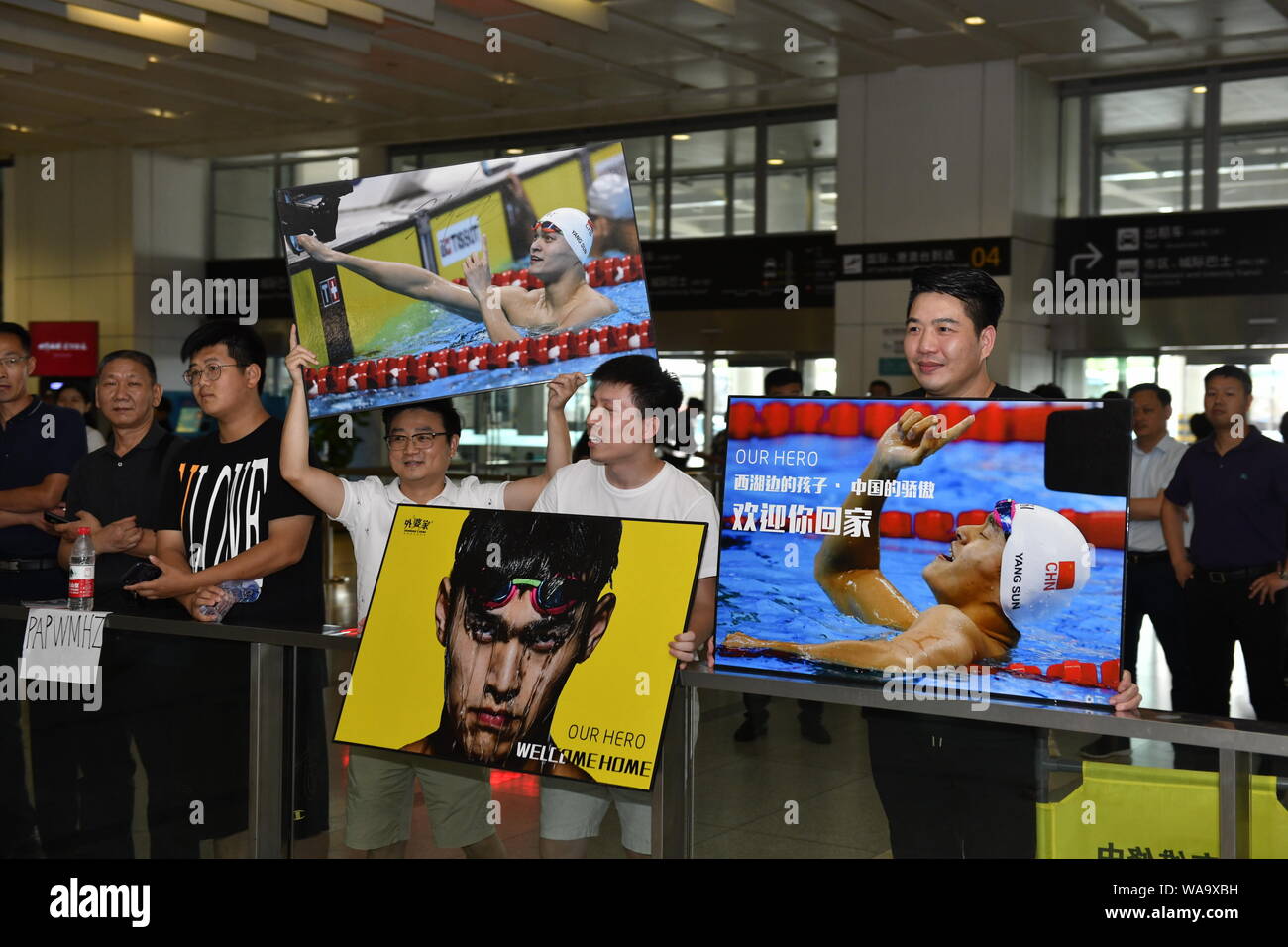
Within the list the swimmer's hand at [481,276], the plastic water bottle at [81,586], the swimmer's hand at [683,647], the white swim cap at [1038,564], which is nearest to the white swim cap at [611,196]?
the swimmer's hand at [481,276]

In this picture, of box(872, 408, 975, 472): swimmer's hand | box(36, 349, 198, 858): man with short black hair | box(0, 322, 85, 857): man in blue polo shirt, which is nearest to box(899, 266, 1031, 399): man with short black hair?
box(872, 408, 975, 472): swimmer's hand

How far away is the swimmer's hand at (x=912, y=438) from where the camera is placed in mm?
2236

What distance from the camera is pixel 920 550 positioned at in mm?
2234

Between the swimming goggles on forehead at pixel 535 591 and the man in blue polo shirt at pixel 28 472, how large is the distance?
250 centimetres

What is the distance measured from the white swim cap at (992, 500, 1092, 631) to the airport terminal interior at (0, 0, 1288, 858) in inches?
1.4

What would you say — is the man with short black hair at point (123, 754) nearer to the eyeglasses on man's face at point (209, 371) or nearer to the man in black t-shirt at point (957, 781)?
the eyeglasses on man's face at point (209, 371)

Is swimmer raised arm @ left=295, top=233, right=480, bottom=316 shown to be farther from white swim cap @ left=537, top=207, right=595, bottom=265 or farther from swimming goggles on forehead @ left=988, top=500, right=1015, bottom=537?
swimming goggles on forehead @ left=988, top=500, right=1015, bottom=537

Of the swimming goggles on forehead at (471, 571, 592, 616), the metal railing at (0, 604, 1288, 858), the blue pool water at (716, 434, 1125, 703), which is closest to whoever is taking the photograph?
the metal railing at (0, 604, 1288, 858)

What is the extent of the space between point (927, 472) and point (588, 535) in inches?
25.2

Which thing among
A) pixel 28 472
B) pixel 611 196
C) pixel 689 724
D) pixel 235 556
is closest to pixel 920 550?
pixel 689 724

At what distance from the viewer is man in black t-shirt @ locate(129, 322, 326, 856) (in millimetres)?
2891

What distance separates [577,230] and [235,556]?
1192 mm

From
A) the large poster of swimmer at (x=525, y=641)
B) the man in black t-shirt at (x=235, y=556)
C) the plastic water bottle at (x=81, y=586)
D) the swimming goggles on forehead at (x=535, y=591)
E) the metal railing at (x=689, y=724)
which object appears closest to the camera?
the metal railing at (x=689, y=724)
